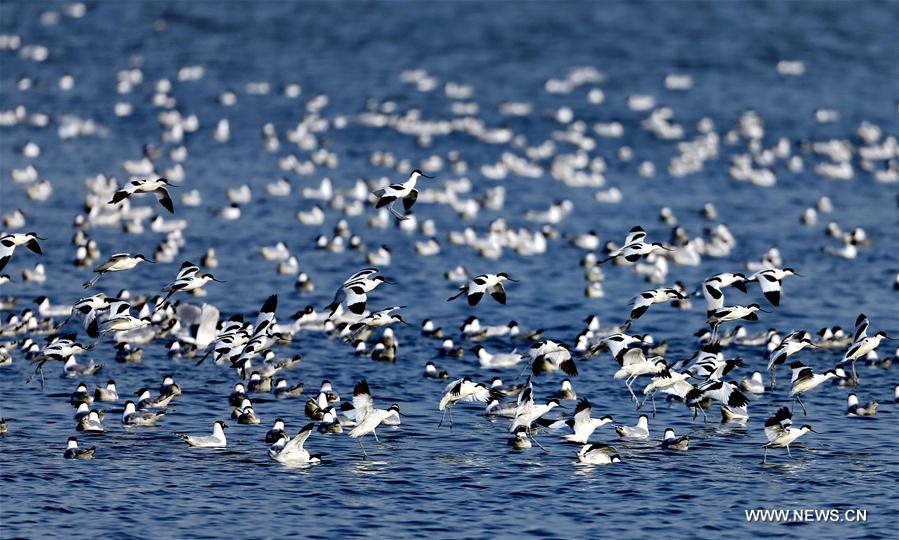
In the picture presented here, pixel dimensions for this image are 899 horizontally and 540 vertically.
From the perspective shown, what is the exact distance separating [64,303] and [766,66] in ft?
172

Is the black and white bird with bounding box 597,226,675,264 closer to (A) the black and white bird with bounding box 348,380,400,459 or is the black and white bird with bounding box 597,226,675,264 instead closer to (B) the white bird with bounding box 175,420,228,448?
(A) the black and white bird with bounding box 348,380,400,459

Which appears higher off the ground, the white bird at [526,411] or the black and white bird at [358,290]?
the black and white bird at [358,290]

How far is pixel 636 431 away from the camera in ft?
106

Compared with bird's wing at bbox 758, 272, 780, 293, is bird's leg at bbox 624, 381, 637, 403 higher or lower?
lower

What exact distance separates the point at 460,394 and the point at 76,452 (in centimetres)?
761

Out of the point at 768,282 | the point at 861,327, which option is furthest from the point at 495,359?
the point at 861,327

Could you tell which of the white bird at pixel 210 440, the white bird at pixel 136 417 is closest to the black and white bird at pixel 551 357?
the white bird at pixel 210 440

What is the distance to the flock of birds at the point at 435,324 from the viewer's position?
32.2 m

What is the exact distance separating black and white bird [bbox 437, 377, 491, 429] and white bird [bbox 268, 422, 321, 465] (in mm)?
3472

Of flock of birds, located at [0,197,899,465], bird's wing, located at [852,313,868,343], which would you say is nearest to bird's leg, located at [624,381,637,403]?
flock of birds, located at [0,197,899,465]

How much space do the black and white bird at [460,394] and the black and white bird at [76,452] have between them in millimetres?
6897

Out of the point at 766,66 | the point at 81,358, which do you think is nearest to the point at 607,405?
the point at 81,358

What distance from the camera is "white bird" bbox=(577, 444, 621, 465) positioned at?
3006cm

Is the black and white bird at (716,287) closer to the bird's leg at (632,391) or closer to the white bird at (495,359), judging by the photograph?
the bird's leg at (632,391)
